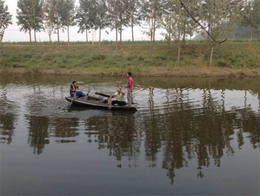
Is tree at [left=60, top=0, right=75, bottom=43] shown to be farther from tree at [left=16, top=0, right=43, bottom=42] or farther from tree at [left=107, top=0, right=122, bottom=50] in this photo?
tree at [left=107, top=0, right=122, bottom=50]

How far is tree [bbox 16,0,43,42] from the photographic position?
4619cm

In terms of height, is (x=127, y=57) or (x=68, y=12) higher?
(x=68, y=12)

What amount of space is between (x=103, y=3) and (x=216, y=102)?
34.7 m

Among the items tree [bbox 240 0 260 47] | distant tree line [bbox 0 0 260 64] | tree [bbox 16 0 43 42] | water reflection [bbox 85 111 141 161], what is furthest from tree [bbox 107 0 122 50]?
water reflection [bbox 85 111 141 161]

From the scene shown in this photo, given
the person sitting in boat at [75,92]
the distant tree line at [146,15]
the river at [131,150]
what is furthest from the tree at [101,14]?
the river at [131,150]

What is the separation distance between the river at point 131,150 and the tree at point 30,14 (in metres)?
34.8

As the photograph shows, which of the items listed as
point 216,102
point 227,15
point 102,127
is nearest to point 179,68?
point 227,15

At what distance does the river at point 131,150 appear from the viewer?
21.7 ft

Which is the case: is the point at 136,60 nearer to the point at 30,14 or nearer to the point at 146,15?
the point at 146,15

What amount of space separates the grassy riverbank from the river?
771 inches

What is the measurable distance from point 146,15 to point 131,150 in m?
35.3

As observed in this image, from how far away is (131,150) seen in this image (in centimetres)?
888

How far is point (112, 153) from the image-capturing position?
8625 millimetres

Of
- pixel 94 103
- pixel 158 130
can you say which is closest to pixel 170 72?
pixel 94 103
